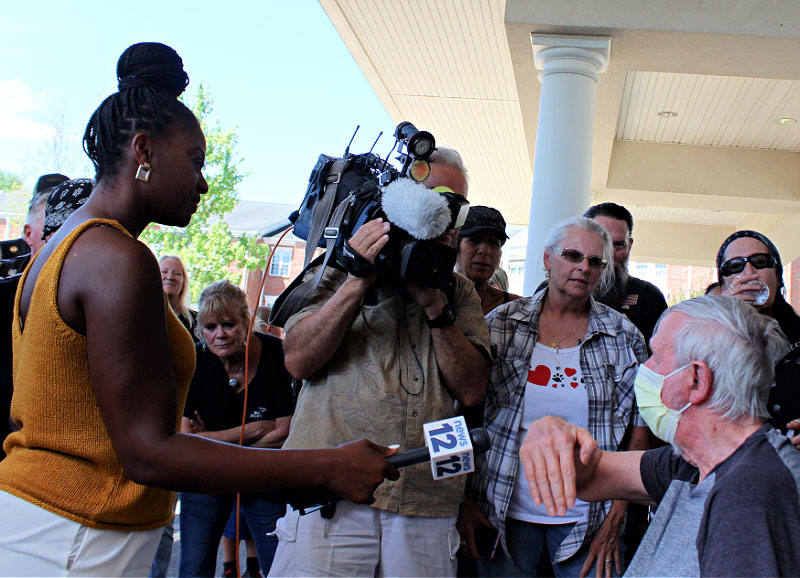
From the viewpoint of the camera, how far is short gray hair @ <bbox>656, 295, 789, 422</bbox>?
1.92m

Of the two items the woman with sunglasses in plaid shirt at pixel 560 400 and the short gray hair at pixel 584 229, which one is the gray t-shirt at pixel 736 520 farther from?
the short gray hair at pixel 584 229

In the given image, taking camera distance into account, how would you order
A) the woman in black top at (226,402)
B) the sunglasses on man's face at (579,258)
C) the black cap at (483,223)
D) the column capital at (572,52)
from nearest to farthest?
the sunglasses on man's face at (579,258), the black cap at (483,223), the woman in black top at (226,402), the column capital at (572,52)

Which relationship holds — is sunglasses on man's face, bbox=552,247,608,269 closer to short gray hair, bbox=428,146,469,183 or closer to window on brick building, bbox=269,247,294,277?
short gray hair, bbox=428,146,469,183

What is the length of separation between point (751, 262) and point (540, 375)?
112 centimetres

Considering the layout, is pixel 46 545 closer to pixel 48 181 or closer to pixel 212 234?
pixel 48 181

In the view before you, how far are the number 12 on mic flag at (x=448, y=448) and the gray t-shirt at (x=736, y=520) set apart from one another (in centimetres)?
54

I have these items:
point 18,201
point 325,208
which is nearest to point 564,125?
point 325,208

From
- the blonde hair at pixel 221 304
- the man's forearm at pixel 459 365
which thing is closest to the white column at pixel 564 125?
the blonde hair at pixel 221 304

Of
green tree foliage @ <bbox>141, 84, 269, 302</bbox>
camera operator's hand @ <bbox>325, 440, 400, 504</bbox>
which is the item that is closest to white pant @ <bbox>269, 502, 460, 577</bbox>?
camera operator's hand @ <bbox>325, 440, 400, 504</bbox>

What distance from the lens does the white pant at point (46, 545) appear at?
4.96ft

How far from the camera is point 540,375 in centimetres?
310

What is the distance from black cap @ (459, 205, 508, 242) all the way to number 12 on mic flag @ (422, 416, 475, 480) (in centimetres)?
201

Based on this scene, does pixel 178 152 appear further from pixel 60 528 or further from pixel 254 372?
pixel 254 372

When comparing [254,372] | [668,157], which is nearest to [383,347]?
[254,372]
